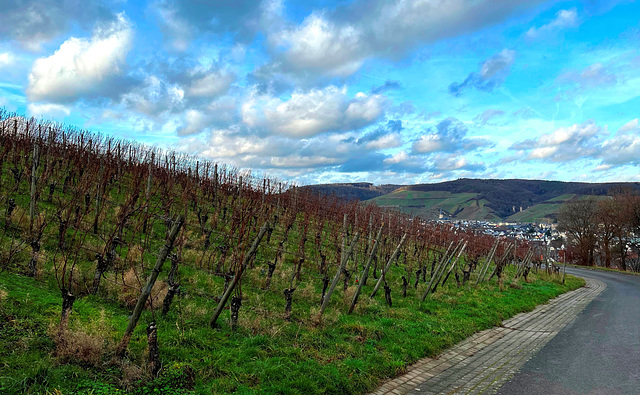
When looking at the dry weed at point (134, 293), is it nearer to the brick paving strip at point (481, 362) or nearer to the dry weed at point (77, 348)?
the dry weed at point (77, 348)

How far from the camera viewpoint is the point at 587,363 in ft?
24.4

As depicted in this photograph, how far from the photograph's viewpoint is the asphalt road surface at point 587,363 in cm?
610

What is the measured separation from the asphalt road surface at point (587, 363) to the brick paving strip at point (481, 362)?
253 millimetres

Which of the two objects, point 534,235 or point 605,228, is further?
point 534,235

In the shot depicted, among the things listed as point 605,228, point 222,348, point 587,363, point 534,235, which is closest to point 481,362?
point 587,363

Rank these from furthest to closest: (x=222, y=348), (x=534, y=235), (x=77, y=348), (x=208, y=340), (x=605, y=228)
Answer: (x=534, y=235) → (x=605, y=228) → (x=208, y=340) → (x=222, y=348) → (x=77, y=348)

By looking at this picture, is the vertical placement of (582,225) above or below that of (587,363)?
above

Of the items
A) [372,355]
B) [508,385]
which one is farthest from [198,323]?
[508,385]

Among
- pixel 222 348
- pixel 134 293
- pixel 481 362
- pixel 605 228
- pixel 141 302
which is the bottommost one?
pixel 481 362

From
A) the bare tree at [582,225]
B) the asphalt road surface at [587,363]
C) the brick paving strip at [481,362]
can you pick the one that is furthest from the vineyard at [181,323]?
the bare tree at [582,225]

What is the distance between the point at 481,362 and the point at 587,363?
81.6 inches

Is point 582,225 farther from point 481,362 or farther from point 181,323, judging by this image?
point 181,323

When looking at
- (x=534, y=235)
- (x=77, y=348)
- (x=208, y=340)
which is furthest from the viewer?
(x=534, y=235)

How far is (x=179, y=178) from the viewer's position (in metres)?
20.6
